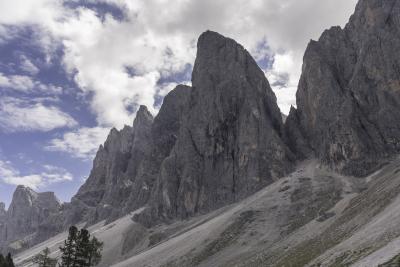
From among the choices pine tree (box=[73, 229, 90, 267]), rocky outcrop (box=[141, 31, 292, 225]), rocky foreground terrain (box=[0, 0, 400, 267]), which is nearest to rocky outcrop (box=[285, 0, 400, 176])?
rocky foreground terrain (box=[0, 0, 400, 267])

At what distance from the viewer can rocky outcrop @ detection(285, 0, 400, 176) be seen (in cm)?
12825

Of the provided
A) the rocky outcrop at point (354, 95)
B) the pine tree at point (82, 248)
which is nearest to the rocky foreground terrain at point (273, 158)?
the rocky outcrop at point (354, 95)

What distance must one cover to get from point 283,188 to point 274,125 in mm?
44057

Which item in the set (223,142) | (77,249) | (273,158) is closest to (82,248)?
(77,249)

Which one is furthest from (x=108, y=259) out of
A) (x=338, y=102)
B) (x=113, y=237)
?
(x=338, y=102)

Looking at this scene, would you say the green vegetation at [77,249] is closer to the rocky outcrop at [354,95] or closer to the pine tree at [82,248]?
the pine tree at [82,248]

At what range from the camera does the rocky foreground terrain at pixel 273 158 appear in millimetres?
97188

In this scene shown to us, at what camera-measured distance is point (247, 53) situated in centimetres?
18712

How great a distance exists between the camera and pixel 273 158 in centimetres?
15050

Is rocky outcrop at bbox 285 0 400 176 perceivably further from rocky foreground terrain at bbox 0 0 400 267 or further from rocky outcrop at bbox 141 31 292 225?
rocky outcrop at bbox 141 31 292 225

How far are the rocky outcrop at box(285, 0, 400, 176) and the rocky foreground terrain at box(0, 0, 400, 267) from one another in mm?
379

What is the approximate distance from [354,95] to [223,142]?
52.3 meters

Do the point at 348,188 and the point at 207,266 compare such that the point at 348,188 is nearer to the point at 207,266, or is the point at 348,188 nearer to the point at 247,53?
the point at 207,266

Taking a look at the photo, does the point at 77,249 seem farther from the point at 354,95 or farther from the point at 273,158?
the point at 354,95
